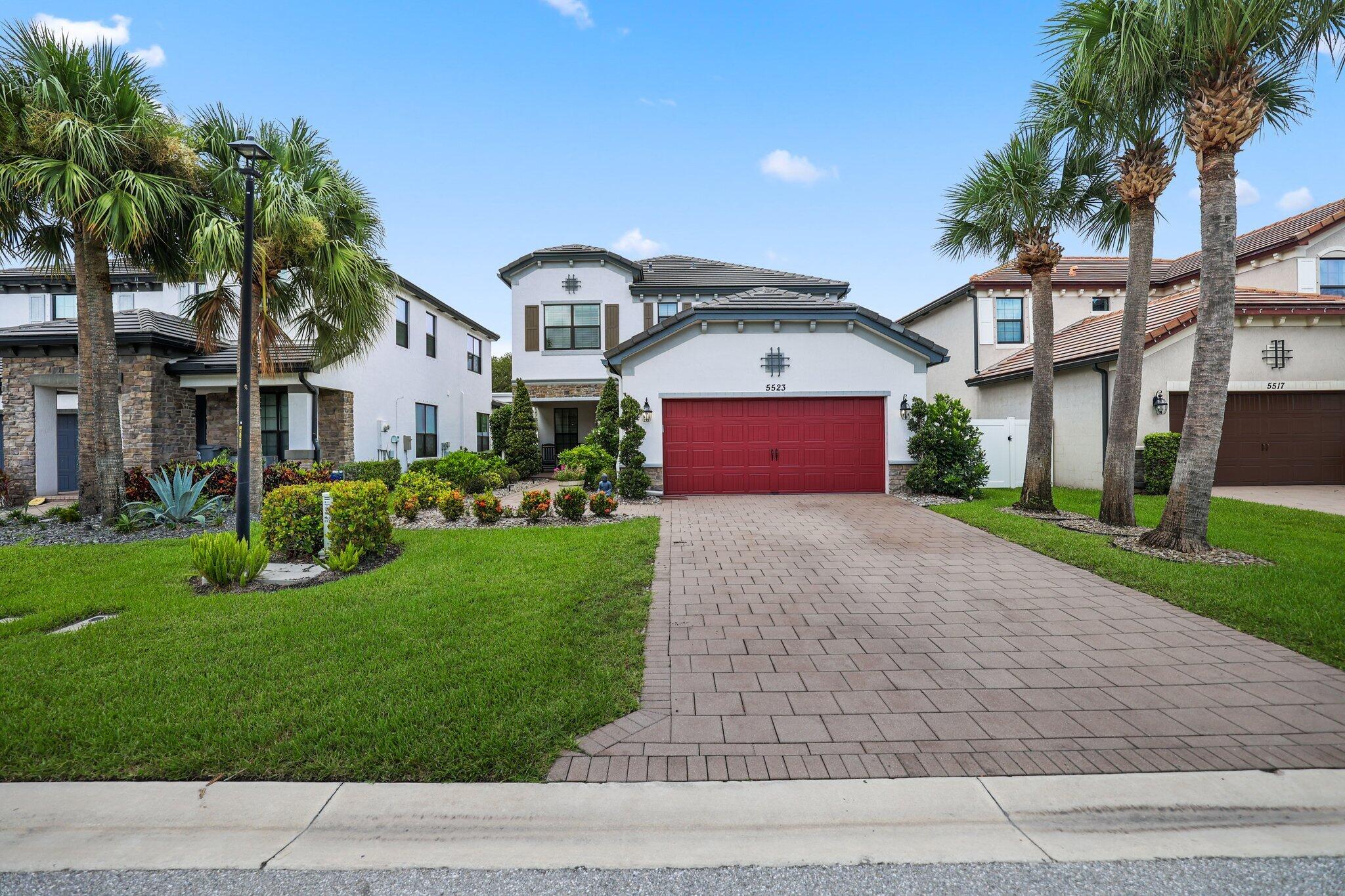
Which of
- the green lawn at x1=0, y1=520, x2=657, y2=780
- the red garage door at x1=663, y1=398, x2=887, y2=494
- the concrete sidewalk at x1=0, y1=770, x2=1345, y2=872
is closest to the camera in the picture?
the concrete sidewalk at x1=0, y1=770, x2=1345, y2=872

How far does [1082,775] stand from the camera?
9.71ft

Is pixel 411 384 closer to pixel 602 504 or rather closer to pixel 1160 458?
pixel 602 504

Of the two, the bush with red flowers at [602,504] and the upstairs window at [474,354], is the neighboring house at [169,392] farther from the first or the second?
the bush with red flowers at [602,504]

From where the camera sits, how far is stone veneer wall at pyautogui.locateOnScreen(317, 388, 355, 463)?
14922mm

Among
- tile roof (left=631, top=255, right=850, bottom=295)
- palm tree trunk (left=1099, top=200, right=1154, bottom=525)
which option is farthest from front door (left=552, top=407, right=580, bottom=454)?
palm tree trunk (left=1099, top=200, right=1154, bottom=525)

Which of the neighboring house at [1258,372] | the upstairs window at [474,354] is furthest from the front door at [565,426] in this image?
the neighboring house at [1258,372]

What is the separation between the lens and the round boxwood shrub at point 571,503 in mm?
10039

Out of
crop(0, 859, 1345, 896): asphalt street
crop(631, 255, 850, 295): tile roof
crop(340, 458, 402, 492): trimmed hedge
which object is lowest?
crop(0, 859, 1345, 896): asphalt street

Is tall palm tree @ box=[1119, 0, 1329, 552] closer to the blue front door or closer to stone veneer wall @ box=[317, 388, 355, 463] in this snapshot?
stone veneer wall @ box=[317, 388, 355, 463]

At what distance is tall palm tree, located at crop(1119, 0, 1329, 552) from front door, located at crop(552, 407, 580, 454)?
55.1 ft

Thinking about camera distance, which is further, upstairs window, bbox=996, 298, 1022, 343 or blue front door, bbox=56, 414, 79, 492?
upstairs window, bbox=996, 298, 1022, 343

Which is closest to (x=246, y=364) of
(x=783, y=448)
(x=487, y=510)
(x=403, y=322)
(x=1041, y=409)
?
(x=487, y=510)

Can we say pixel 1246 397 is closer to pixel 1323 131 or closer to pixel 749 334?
pixel 1323 131

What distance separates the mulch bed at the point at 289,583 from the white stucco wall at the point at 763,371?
23.7 feet
